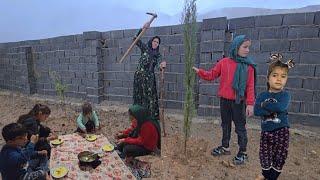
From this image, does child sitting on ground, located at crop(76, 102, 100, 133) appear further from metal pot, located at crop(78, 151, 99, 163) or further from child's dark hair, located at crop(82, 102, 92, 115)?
metal pot, located at crop(78, 151, 99, 163)

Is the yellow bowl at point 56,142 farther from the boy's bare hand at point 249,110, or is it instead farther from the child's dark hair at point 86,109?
the boy's bare hand at point 249,110

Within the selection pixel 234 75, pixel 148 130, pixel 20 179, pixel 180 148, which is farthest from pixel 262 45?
pixel 20 179

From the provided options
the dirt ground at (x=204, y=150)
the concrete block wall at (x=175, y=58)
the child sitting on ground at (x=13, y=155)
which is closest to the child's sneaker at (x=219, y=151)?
the dirt ground at (x=204, y=150)

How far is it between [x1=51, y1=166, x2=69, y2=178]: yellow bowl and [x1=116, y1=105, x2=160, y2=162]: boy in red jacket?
684 mm

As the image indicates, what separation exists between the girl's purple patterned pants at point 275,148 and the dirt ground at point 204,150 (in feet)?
2.92

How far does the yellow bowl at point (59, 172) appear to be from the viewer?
3.54 meters

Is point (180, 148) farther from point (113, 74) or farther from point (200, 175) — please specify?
point (113, 74)

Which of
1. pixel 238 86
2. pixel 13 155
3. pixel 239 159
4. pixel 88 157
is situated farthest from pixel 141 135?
pixel 239 159

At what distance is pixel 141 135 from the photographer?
11.9ft

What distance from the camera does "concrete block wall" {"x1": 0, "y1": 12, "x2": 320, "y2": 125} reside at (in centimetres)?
605

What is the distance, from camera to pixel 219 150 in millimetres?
5051

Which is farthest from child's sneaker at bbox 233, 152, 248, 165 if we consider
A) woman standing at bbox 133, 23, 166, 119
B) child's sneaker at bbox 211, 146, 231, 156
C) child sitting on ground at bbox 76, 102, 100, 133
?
child sitting on ground at bbox 76, 102, 100, 133

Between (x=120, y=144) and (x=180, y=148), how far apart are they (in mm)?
1686

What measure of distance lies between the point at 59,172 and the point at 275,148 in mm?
2390
